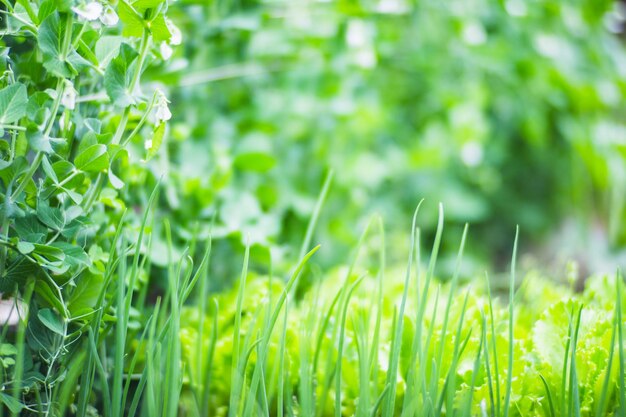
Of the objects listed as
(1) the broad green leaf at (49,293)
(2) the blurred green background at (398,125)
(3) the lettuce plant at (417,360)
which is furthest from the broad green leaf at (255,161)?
(1) the broad green leaf at (49,293)

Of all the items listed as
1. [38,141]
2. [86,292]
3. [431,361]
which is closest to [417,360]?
[431,361]

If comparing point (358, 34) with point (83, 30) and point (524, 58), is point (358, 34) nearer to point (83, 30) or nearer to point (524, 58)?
point (524, 58)

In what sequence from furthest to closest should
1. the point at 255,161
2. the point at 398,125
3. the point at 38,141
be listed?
the point at 398,125 → the point at 255,161 → the point at 38,141

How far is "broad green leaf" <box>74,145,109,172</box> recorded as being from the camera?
0.64m

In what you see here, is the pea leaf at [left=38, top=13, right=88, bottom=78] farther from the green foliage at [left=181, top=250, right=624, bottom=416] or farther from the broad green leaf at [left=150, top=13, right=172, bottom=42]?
the green foliage at [left=181, top=250, right=624, bottom=416]

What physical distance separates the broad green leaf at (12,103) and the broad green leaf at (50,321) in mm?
227

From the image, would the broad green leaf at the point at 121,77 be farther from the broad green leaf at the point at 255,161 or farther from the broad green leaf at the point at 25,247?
the broad green leaf at the point at 255,161

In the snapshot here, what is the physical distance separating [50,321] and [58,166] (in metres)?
0.19

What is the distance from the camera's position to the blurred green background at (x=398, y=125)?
3.85 ft

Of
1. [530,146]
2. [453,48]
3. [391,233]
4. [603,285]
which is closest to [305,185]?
[391,233]

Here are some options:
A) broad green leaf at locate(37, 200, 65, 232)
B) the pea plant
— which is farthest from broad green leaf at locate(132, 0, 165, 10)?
broad green leaf at locate(37, 200, 65, 232)

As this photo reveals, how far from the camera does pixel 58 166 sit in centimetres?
65

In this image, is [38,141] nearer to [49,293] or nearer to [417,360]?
[49,293]

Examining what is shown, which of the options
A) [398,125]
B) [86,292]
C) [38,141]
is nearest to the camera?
[38,141]
